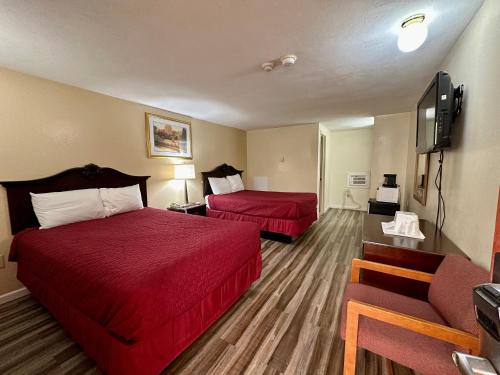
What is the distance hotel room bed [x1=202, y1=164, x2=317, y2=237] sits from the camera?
3.33 metres

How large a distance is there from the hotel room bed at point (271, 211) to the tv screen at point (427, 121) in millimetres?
1787

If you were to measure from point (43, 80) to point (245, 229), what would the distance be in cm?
282

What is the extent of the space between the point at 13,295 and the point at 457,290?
3.78 m

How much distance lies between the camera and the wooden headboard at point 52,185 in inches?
81.8

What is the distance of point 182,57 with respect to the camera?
1.85 m

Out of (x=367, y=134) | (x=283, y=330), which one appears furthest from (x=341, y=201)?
(x=283, y=330)

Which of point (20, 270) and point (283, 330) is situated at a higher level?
point (20, 270)

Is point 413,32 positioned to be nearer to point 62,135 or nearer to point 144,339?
point 144,339

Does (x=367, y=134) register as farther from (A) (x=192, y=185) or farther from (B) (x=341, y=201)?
(A) (x=192, y=185)

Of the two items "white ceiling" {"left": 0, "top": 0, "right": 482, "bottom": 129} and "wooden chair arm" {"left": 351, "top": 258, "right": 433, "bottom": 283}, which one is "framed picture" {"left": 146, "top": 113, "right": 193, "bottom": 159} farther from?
"wooden chair arm" {"left": 351, "top": 258, "right": 433, "bottom": 283}

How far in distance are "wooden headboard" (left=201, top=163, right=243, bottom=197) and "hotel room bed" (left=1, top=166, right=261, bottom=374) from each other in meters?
2.35

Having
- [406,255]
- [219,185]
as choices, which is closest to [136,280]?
[406,255]

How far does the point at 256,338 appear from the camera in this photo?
5.16 feet

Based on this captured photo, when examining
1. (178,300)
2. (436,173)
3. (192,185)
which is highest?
(436,173)
